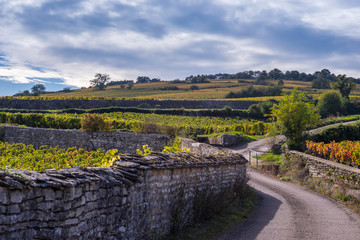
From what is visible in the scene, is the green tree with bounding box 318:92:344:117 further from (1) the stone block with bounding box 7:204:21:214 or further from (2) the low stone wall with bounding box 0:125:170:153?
(1) the stone block with bounding box 7:204:21:214

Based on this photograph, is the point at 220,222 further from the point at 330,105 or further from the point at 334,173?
the point at 330,105

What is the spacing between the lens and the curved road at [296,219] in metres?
8.83

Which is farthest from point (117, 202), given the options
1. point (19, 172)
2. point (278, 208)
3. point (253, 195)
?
point (253, 195)

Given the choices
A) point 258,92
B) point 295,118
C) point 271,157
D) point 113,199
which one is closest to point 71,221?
point 113,199

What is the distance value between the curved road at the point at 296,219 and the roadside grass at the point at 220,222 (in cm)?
22

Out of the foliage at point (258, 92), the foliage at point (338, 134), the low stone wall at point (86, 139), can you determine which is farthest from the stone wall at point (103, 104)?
the foliage at point (338, 134)

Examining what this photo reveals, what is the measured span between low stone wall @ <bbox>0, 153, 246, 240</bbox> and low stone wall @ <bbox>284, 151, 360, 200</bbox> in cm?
621

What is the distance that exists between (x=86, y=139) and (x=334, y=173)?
18447 millimetres

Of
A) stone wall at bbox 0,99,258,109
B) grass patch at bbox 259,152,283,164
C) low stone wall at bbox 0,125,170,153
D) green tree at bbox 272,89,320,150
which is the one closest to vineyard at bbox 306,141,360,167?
green tree at bbox 272,89,320,150

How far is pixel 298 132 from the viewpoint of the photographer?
71.9 feet

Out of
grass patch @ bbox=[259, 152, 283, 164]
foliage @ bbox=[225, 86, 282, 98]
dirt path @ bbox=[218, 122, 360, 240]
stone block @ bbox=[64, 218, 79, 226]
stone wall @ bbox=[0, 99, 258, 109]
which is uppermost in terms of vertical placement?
foliage @ bbox=[225, 86, 282, 98]

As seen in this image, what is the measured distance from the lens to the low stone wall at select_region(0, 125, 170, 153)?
23875 millimetres

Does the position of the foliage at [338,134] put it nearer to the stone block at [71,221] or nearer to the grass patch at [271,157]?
the grass patch at [271,157]

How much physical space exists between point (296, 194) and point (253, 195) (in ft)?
7.79
